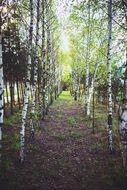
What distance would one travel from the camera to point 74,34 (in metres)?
Answer: 38.2

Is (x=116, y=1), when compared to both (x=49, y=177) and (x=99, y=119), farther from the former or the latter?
(x=99, y=119)

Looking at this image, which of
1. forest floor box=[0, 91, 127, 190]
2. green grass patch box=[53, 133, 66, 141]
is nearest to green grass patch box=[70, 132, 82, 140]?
forest floor box=[0, 91, 127, 190]

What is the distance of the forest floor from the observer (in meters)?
11.9

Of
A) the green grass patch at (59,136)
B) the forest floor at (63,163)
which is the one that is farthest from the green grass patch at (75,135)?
the green grass patch at (59,136)

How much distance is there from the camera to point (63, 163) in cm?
1436

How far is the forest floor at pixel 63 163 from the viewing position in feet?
39.2

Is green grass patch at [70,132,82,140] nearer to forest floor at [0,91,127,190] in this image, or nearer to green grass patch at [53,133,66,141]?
forest floor at [0,91,127,190]

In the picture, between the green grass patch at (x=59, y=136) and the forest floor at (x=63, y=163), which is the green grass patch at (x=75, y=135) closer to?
the forest floor at (x=63, y=163)

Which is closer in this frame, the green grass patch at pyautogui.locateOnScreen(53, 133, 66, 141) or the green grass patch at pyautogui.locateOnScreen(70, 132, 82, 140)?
the green grass patch at pyautogui.locateOnScreen(53, 133, 66, 141)

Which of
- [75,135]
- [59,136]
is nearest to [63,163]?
[59,136]

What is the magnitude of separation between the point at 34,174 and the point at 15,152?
2245 millimetres

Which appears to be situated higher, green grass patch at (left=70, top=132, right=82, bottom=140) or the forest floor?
green grass patch at (left=70, top=132, right=82, bottom=140)

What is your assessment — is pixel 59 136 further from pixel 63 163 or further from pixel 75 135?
pixel 63 163

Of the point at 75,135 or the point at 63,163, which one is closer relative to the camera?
the point at 63,163
